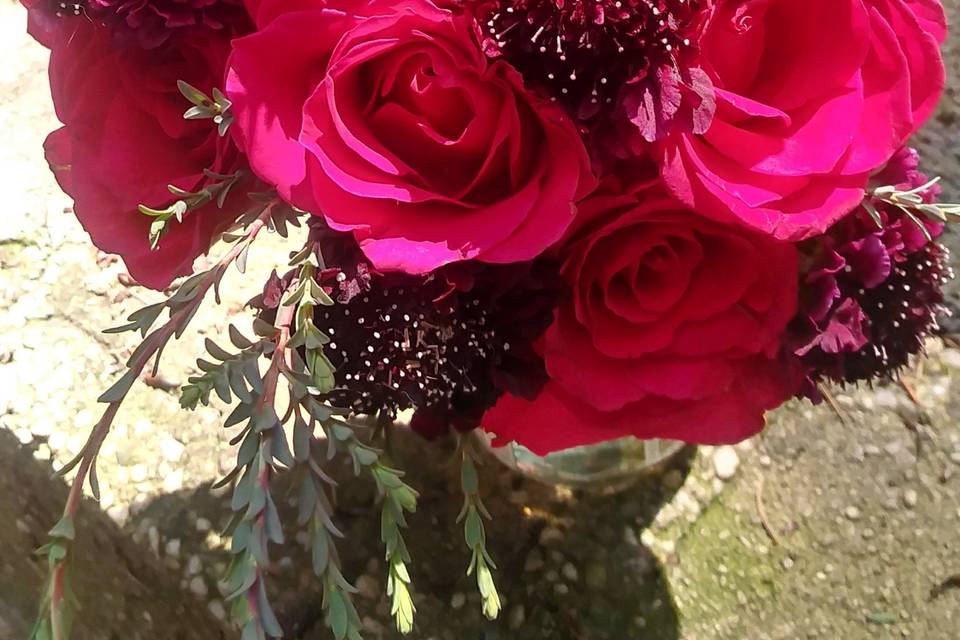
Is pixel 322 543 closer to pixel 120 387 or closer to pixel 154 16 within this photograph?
pixel 120 387

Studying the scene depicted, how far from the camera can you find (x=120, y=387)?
1.39ft

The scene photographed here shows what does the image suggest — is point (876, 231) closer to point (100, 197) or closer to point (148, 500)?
point (100, 197)

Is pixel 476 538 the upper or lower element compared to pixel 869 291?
lower

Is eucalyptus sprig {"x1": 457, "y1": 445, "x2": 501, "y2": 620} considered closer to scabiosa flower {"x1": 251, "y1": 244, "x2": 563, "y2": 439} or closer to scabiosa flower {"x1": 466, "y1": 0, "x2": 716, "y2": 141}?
scabiosa flower {"x1": 251, "y1": 244, "x2": 563, "y2": 439}

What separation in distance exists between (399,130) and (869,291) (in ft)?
0.83

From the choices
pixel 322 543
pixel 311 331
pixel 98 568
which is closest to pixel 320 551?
pixel 322 543

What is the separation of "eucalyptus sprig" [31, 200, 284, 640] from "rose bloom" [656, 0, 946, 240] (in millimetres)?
197

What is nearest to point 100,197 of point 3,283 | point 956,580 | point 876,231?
point 876,231

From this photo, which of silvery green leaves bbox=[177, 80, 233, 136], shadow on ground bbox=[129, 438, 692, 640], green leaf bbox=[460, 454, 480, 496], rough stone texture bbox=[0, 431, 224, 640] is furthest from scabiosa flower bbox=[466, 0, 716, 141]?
rough stone texture bbox=[0, 431, 224, 640]

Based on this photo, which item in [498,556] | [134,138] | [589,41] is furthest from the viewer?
[498,556]

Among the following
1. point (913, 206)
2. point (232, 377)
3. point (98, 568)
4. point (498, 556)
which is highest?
point (913, 206)

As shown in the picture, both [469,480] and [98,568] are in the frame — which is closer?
[469,480]

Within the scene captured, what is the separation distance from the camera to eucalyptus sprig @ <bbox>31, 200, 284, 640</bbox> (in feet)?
1.35

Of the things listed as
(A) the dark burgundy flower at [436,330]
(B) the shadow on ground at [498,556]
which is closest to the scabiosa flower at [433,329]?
(A) the dark burgundy flower at [436,330]
